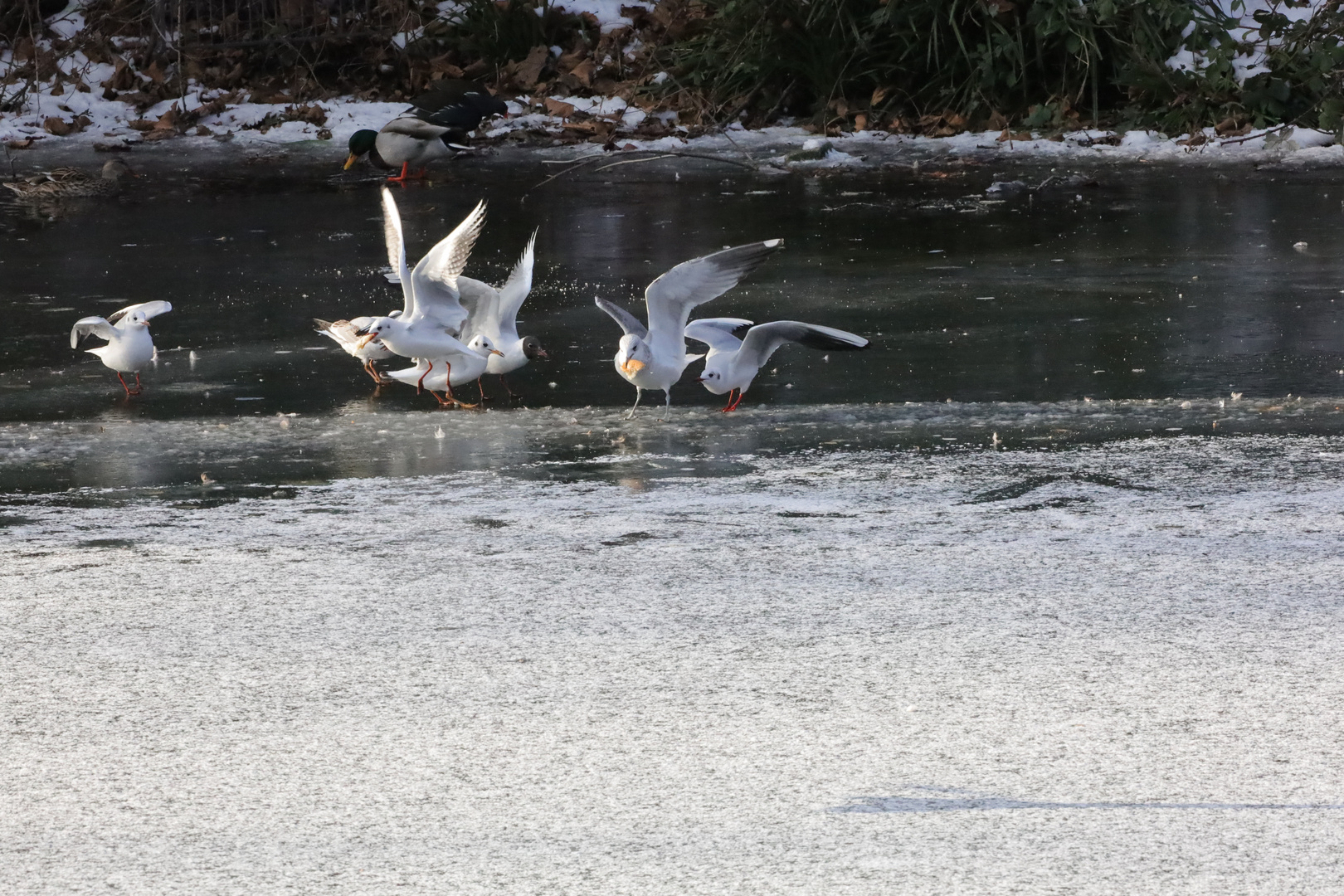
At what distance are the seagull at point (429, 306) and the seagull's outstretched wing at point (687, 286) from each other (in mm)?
784

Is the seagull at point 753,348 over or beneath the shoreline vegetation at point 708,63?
beneath

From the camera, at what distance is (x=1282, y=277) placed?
8773 millimetres

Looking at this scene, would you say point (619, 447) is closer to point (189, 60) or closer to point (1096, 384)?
point (1096, 384)

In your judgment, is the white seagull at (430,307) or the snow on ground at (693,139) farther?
the snow on ground at (693,139)

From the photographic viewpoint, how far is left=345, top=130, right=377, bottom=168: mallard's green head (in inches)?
549

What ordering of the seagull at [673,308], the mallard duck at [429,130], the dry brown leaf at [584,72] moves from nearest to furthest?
the seagull at [673,308] < the mallard duck at [429,130] < the dry brown leaf at [584,72]

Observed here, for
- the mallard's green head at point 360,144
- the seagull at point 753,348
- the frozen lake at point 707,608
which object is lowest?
the frozen lake at point 707,608

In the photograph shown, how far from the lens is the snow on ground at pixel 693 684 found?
3.16 metres

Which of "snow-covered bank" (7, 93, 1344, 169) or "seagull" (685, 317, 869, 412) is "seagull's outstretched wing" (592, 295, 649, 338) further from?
"snow-covered bank" (7, 93, 1344, 169)

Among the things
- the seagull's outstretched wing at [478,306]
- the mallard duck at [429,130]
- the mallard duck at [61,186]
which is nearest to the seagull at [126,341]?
the seagull's outstretched wing at [478,306]

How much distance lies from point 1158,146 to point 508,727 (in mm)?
10694

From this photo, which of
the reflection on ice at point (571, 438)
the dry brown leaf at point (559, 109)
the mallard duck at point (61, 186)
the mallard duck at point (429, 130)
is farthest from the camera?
the dry brown leaf at point (559, 109)

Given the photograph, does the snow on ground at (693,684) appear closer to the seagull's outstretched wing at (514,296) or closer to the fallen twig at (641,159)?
the seagull's outstretched wing at (514,296)

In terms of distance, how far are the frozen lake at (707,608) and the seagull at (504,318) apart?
0.89 ft
